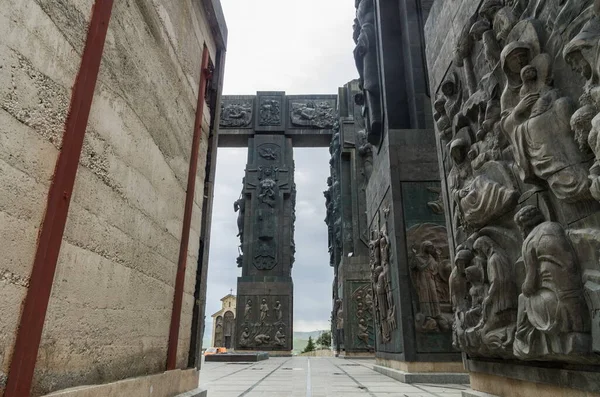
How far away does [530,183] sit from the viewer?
235 centimetres

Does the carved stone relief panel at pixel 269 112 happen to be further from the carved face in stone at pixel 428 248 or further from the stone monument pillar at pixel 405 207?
the carved face in stone at pixel 428 248

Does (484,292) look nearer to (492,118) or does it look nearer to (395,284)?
(492,118)

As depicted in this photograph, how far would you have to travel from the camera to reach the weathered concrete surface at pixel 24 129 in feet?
4.98

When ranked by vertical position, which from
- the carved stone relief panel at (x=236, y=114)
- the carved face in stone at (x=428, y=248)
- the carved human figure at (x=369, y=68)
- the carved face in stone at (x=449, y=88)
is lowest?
the carved face in stone at (x=428, y=248)

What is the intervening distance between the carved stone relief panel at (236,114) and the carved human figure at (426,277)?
17992 mm

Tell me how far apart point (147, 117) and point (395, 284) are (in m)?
4.58

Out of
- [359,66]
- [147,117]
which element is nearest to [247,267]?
[359,66]

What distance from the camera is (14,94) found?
1.58 meters

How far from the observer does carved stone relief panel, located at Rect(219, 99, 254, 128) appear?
22281mm

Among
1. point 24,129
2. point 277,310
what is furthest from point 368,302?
point 24,129

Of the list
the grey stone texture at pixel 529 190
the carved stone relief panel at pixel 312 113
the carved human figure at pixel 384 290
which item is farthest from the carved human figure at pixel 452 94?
the carved stone relief panel at pixel 312 113

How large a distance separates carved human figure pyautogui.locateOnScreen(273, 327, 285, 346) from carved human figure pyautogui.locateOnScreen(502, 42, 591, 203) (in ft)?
53.8

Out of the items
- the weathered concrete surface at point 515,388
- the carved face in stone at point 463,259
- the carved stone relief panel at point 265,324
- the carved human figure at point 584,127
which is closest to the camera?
the carved human figure at point 584,127

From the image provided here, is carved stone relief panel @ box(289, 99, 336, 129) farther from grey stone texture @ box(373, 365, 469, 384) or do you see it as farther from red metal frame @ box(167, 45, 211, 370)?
grey stone texture @ box(373, 365, 469, 384)
